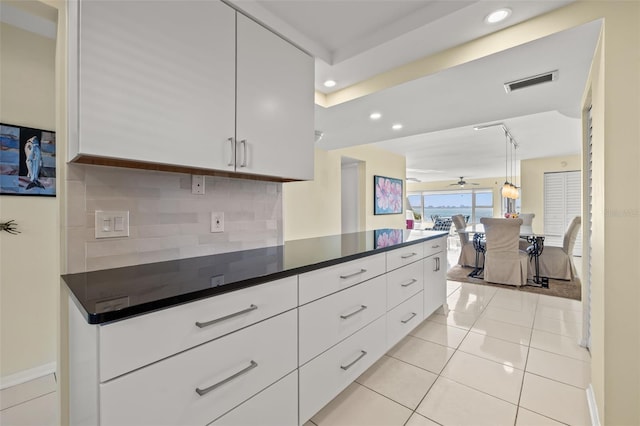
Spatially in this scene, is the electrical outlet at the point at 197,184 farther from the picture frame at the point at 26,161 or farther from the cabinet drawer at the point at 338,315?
the picture frame at the point at 26,161

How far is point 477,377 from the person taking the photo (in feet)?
6.27

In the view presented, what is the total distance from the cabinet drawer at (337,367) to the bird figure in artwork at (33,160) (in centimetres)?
226

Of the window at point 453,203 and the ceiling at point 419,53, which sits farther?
the window at point 453,203

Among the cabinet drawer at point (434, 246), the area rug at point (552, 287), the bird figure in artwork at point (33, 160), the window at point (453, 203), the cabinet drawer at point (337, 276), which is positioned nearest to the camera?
the cabinet drawer at point (337, 276)

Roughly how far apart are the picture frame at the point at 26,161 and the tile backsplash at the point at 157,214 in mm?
1204

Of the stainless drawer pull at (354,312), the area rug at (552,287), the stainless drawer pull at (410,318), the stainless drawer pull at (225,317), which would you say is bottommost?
the area rug at (552,287)

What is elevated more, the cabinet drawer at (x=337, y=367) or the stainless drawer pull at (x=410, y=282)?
the stainless drawer pull at (x=410, y=282)

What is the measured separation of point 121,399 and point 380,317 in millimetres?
1497

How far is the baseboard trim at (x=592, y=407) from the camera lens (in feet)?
4.76

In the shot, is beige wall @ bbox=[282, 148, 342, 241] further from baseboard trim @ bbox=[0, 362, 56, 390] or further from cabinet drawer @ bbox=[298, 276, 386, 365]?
baseboard trim @ bbox=[0, 362, 56, 390]

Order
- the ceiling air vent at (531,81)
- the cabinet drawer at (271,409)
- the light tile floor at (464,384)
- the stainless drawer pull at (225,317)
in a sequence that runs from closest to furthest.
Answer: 1. the stainless drawer pull at (225,317)
2. the cabinet drawer at (271,409)
3. the light tile floor at (464,384)
4. the ceiling air vent at (531,81)

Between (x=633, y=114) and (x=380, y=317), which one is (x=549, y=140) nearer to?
(x=633, y=114)

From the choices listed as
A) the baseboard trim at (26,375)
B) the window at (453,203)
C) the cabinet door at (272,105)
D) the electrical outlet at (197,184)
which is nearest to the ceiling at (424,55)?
the cabinet door at (272,105)

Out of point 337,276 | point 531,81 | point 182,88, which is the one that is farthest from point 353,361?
point 531,81
